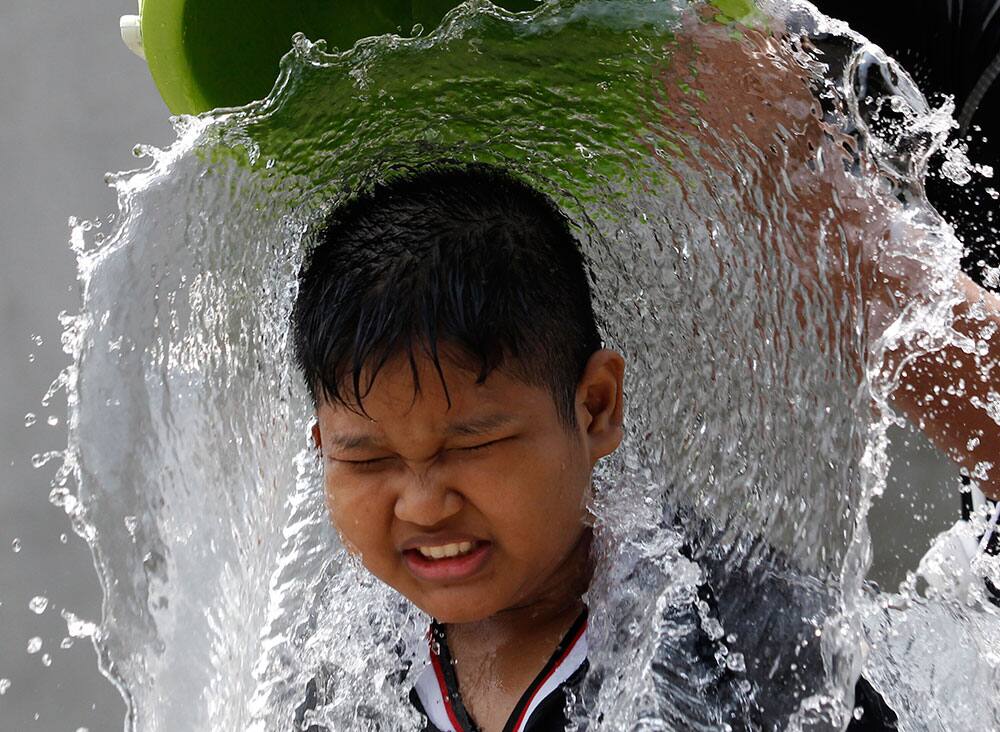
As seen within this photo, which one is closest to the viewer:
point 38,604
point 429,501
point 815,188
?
point 429,501

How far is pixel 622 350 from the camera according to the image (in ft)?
4.62

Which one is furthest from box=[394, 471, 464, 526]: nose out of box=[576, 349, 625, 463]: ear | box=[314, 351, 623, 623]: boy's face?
box=[576, 349, 625, 463]: ear

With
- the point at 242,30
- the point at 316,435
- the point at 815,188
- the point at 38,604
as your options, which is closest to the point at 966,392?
the point at 815,188

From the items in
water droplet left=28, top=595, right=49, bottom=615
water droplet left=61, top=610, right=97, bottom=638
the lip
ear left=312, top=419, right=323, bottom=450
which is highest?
ear left=312, top=419, right=323, bottom=450

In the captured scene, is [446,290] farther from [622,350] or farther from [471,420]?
[622,350]

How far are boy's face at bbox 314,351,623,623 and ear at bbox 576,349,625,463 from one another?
0.03 meters

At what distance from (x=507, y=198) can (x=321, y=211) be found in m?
0.23

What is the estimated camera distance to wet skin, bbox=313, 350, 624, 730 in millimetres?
1132

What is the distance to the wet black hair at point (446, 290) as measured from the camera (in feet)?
3.77

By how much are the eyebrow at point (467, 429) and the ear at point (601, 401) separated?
120 mm

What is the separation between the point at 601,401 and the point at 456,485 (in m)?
0.21

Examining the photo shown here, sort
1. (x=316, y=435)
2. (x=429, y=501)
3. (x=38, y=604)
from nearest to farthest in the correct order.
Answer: (x=429, y=501)
(x=316, y=435)
(x=38, y=604)

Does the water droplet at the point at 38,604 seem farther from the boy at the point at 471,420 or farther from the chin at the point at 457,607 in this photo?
the chin at the point at 457,607

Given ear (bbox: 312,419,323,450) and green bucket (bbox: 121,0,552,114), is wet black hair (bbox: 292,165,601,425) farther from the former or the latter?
green bucket (bbox: 121,0,552,114)
